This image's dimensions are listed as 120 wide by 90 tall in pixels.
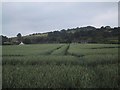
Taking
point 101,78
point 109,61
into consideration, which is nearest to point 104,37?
point 109,61

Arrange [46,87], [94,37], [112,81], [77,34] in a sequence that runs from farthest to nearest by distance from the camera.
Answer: [77,34] < [94,37] < [112,81] < [46,87]

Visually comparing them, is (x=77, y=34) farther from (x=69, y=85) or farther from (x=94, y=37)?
(x=69, y=85)

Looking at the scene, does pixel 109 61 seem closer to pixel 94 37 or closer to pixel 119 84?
Result: pixel 119 84

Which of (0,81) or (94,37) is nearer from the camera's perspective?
(0,81)

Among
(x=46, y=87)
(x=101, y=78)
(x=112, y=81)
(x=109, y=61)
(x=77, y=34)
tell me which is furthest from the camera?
(x=77, y=34)

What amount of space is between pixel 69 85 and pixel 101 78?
1240 millimetres

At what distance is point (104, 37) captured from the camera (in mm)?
56469

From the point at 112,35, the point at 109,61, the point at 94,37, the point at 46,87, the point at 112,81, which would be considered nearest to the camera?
the point at 46,87

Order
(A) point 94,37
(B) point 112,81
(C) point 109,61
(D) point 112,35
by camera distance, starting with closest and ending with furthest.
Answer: (B) point 112,81, (C) point 109,61, (D) point 112,35, (A) point 94,37

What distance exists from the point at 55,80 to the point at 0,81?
1.71 m

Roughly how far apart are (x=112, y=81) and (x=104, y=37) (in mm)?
52322

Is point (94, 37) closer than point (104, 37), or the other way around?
point (104, 37)

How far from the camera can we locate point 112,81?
5.56 meters

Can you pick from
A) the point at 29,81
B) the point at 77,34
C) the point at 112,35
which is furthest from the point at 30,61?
the point at 77,34
